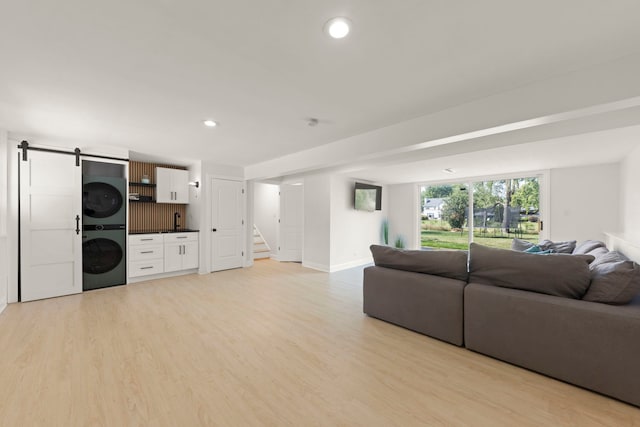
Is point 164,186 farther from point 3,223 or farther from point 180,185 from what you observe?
point 3,223

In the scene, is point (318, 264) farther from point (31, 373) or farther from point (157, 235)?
point (31, 373)

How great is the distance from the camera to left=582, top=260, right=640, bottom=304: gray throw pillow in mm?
1848

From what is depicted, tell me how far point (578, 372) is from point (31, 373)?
13.2 feet

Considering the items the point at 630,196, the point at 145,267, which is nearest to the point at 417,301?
the point at 630,196

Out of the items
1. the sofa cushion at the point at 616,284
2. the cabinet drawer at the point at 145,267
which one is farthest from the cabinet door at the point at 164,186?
the sofa cushion at the point at 616,284

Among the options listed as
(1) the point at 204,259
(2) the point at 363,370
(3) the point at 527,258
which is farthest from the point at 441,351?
(1) the point at 204,259

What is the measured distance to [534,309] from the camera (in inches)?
79.9

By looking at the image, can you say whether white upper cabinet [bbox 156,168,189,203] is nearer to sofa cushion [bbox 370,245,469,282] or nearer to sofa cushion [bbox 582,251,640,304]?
sofa cushion [bbox 370,245,469,282]

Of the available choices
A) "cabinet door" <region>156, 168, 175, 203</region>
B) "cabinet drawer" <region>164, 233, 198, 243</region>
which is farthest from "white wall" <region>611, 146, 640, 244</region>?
"cabinet door" <region>156, 168, 175, 203</region>

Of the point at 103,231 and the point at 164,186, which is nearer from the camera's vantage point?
the point at 103,231

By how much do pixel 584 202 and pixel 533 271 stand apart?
4.32 m

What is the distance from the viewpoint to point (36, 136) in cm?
362

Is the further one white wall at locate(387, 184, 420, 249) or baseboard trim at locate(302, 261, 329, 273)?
white wall at locate(387, 184, 420, 249)

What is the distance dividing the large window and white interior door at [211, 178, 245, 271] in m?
4.97
